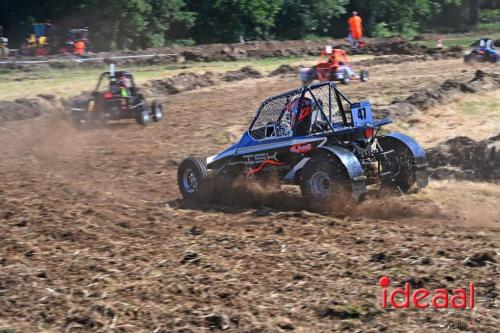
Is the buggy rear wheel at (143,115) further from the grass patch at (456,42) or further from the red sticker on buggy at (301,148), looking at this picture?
the grass patch at (456,42)

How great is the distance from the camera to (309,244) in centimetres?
859

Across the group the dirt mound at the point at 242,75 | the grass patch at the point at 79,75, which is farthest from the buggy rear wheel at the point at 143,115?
the dirt mound at the point at 242,75

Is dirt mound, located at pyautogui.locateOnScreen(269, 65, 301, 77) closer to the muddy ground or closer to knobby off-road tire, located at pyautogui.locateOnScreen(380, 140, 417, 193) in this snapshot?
the muddy ground

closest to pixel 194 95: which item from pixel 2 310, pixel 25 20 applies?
pixel 2 310

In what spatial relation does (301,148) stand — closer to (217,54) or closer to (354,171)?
(354,171)

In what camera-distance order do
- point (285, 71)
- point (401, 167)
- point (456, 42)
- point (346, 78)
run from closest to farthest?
point (401, 167)
point (346, 78)
point (285, 71)
point (456, 42)

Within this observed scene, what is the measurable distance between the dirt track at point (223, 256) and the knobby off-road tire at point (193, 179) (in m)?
0.34

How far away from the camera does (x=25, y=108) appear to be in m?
21.2

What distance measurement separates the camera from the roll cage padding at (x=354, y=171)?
980 centimetres

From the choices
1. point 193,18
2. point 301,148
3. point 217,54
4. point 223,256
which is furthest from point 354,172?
point 193,18

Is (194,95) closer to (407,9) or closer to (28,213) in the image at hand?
(28,213)

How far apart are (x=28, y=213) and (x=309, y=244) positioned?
12.6ft

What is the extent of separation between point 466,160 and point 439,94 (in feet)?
20.4

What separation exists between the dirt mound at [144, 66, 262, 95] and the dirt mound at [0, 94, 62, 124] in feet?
10.8
